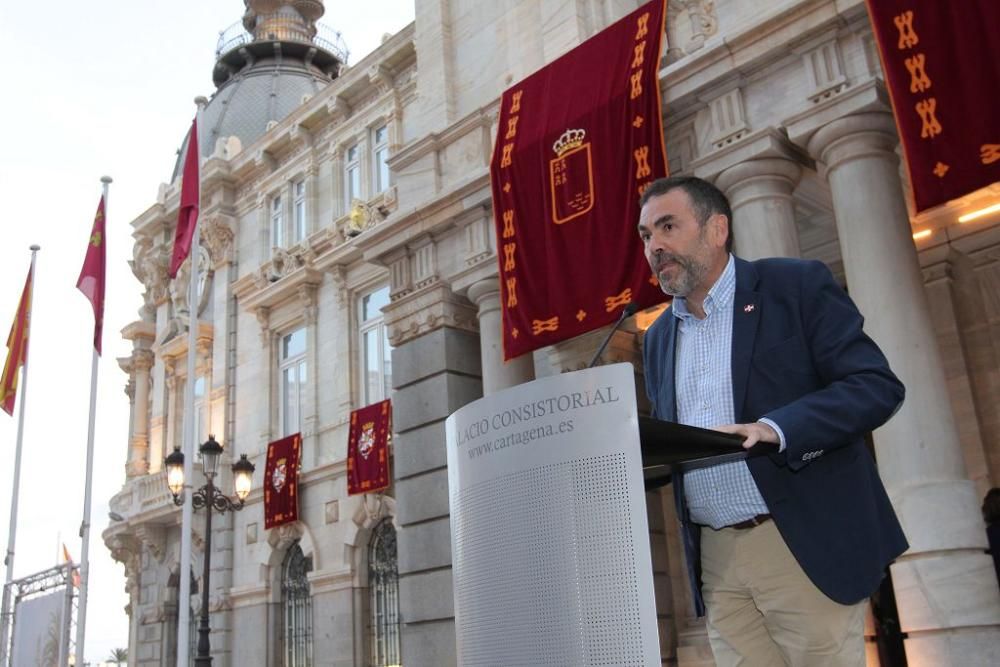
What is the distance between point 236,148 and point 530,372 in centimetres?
1909

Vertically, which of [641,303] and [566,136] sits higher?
[566,136]

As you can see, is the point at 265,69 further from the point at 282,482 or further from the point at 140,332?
the point at 282,482

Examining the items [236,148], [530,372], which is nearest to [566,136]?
[530,372]

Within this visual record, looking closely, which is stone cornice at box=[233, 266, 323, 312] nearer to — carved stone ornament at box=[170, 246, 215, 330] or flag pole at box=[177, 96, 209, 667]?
carved stone ornament at box=[170, 246, 215, 330]

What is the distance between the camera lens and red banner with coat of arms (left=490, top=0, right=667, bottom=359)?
35.8ft

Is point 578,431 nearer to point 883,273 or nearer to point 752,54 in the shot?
point 883,273

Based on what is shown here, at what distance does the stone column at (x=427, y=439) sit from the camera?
12.7m

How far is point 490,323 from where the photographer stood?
12875 mm

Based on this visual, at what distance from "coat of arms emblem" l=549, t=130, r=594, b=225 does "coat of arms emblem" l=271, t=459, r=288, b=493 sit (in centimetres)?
1312

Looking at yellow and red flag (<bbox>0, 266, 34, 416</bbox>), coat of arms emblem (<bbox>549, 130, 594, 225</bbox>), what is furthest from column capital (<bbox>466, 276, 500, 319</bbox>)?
yellow and red flag (<bbox>0, 266, 34, 416</bbox>)

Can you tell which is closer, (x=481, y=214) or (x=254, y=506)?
(x=481, y=214)

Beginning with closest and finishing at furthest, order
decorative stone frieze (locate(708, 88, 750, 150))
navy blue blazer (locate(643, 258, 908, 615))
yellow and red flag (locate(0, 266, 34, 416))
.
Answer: navy blue blazer (locate(643, 258, 908, 615)) → decorative stone frieze (locate(708, 88, 750, 150)) → yellow and red flag (locate(0, 266, 34, 416))

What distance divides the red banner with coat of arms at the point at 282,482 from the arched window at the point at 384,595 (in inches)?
92.4

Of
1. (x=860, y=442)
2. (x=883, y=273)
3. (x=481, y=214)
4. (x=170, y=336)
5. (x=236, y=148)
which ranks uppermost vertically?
(x=236, y=148)
